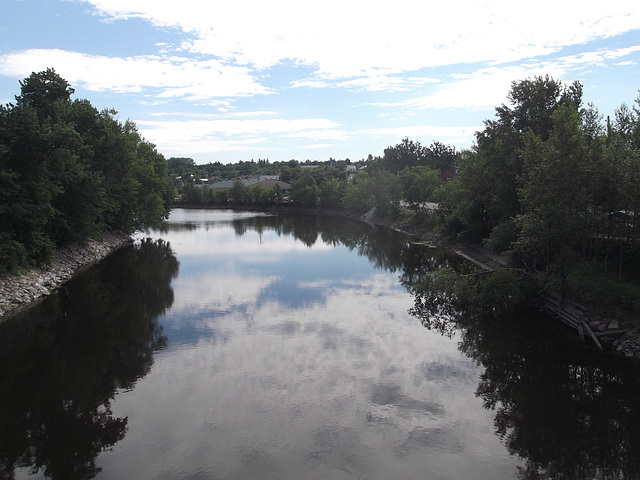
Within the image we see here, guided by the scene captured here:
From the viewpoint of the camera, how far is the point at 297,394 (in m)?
13.5

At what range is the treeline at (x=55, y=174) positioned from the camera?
77.7 ft

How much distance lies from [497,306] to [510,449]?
10.7 metres

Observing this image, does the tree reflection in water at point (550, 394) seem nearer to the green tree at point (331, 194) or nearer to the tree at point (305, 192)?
the green tree at point (331, 194)

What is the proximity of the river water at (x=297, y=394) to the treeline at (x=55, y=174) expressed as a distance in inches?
163

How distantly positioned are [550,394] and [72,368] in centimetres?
1510

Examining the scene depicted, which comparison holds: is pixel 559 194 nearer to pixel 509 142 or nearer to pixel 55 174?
pixel 509 142

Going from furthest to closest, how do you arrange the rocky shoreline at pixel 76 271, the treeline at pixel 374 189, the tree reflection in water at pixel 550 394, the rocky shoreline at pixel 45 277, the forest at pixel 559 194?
the treeline at pixel 374 189 → the rocky shoreline at pixel 45 277 → the forest at pixel 559 194 → the rocky shoreline at pixel 76 271 → the tree reflection in water at pixel 550 394

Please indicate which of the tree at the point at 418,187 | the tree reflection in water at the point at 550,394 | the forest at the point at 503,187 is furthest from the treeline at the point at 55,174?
the tree at the point at 418,187

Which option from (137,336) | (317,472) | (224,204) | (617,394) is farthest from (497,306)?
(224,204)

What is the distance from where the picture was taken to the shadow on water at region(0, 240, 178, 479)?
1095cm

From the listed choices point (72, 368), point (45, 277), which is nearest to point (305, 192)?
point (45, 277)

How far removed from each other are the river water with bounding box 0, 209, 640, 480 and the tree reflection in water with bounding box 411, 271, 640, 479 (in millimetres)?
54

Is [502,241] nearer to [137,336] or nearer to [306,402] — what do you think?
[306,402]

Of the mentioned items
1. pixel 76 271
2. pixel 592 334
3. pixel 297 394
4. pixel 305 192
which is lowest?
pixel 297 394
